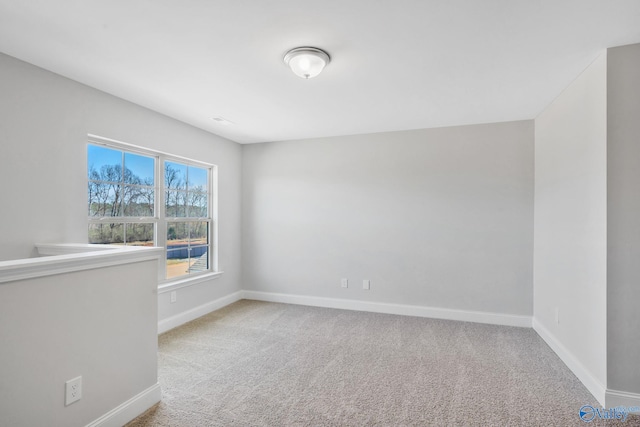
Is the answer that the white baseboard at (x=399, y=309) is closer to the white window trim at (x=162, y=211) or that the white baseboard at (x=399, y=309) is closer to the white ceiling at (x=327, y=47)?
the white window trim at (x=162, y=211)

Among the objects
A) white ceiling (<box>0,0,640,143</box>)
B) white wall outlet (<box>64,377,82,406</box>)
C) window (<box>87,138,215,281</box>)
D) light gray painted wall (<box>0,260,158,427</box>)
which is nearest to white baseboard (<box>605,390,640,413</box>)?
white ceiling (<box>0,0,640,143</box>)

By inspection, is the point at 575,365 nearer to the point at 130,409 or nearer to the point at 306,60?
the point at 306,60

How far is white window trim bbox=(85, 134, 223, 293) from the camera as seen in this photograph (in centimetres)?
312

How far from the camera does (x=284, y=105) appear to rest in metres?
3.23

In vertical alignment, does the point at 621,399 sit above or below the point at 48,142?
below

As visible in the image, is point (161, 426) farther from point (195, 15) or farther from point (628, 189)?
point (628, 189)

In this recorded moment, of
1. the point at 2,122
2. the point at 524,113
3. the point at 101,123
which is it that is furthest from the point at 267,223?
the point at 524,113

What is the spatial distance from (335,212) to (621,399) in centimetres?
319

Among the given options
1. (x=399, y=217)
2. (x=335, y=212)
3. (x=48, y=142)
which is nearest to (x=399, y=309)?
(x=399, y=217)

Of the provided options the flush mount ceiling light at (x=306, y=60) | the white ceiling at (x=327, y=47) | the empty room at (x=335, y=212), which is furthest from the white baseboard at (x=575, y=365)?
the flush mount ceiling light at (x=306, y=60)

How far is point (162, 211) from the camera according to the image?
361cm

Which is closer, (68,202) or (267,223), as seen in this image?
(68,202)

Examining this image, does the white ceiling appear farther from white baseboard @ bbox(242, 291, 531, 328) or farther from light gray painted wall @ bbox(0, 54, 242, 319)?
white baseboard @ bbox(242, 291, 531, 328)

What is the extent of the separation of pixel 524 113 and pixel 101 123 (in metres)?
4.20
